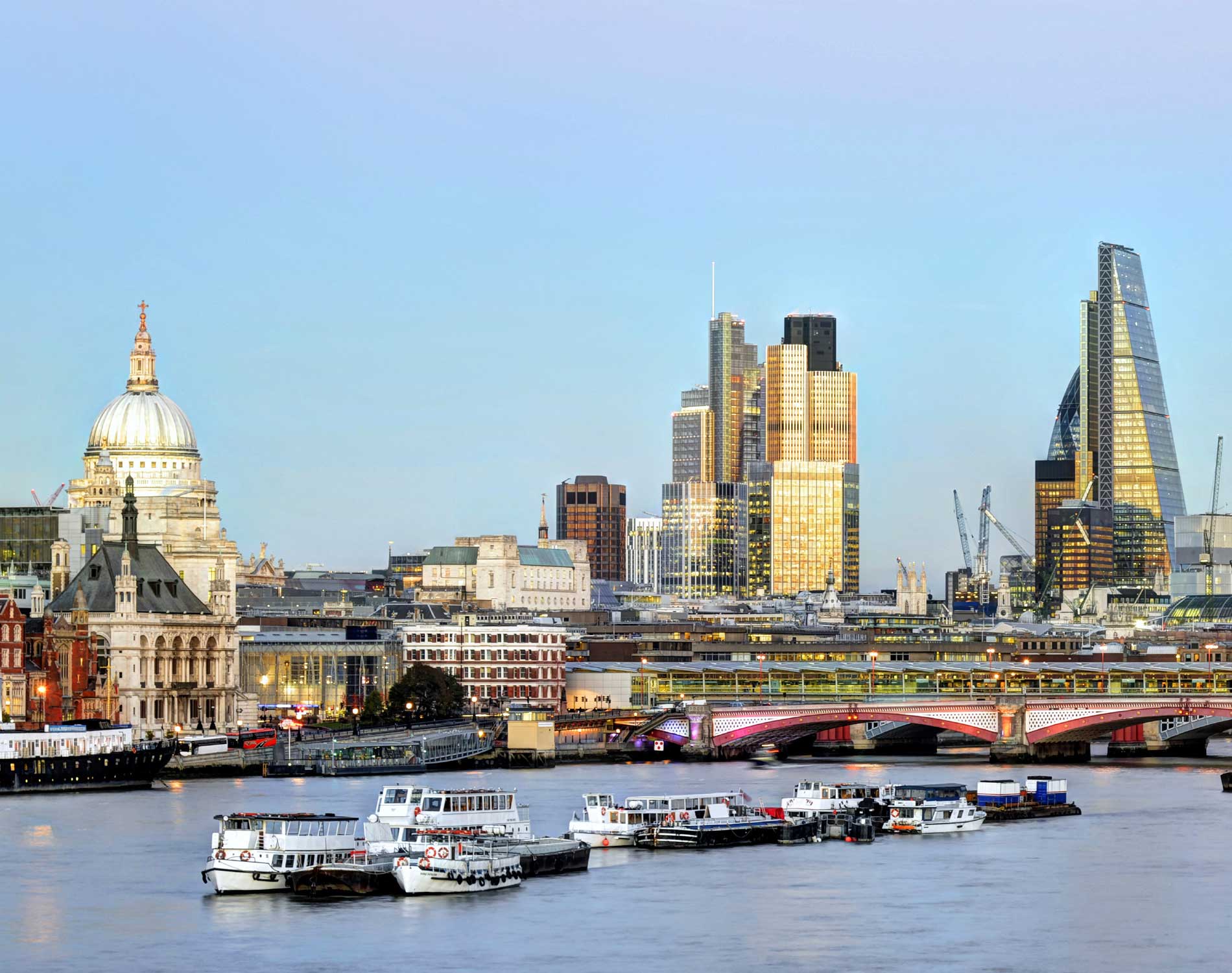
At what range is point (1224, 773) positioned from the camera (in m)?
141

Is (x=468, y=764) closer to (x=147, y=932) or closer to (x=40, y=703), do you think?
(x=40, y=703)

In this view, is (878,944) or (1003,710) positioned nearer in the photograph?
(878,944)

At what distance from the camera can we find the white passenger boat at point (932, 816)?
376 ft

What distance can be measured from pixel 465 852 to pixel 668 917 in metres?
9.09

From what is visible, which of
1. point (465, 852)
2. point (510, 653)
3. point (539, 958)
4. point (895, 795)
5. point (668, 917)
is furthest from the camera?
point (510, 653)

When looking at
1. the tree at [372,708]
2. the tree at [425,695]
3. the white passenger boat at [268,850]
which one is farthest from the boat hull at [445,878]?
the tree at [372,708]

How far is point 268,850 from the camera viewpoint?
9219 cm

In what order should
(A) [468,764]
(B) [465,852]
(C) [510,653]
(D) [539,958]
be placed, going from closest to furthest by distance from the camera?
(D) [539,958] < (B) [465,852] < (A) [468,764] < (C) [510,653]

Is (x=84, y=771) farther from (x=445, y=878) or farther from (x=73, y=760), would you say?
(x=445, y=878)

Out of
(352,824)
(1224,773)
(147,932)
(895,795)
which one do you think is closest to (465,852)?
(352,824)

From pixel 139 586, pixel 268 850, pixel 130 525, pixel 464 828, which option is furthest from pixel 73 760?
pixel 130 525

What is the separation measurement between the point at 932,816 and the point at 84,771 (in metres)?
39.8

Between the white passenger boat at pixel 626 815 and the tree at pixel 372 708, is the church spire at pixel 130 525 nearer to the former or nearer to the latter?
the tree at pixel 372 708

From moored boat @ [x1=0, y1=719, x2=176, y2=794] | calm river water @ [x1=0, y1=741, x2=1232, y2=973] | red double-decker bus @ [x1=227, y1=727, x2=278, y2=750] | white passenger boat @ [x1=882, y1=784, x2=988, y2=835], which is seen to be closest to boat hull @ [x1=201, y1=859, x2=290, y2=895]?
calm river water @ [x1=0, y1=741, x2=1232, y2=973]
